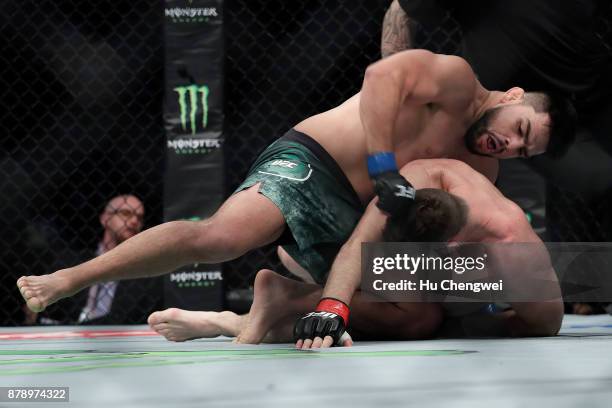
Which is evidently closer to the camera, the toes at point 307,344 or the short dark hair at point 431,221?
the toes at point 307,344

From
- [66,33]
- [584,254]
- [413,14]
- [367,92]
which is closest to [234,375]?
[367,92]

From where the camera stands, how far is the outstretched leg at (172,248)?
1.53 meters

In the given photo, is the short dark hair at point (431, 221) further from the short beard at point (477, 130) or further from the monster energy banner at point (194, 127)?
the monster energy banner at point (194, 127)

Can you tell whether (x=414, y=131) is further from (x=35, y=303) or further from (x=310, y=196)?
(x=35, y=303)

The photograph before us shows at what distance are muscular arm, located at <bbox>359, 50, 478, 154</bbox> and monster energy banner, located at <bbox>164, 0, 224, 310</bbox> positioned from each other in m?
1.39

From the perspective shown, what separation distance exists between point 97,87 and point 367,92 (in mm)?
1978

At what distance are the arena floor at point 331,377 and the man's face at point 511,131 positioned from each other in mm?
530

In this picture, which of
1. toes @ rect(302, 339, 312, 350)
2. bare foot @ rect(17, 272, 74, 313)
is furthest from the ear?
bare foot @ rect(17, 272, 74, 313)

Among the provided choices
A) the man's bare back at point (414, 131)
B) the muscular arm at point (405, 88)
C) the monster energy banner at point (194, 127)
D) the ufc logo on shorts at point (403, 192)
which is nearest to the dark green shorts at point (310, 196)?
the man's bare back at point (414, 131)

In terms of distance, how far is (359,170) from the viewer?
1781 mm

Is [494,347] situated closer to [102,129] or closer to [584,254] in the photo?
[584,254]

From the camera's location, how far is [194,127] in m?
3.03

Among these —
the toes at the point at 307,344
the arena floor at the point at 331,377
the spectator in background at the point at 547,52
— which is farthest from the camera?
the spectator in background at the point at 547,52

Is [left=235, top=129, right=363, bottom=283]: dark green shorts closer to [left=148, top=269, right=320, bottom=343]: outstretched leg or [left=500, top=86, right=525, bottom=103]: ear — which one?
[left=148, top=269, right=320, bottom=343]: outstretched leg
